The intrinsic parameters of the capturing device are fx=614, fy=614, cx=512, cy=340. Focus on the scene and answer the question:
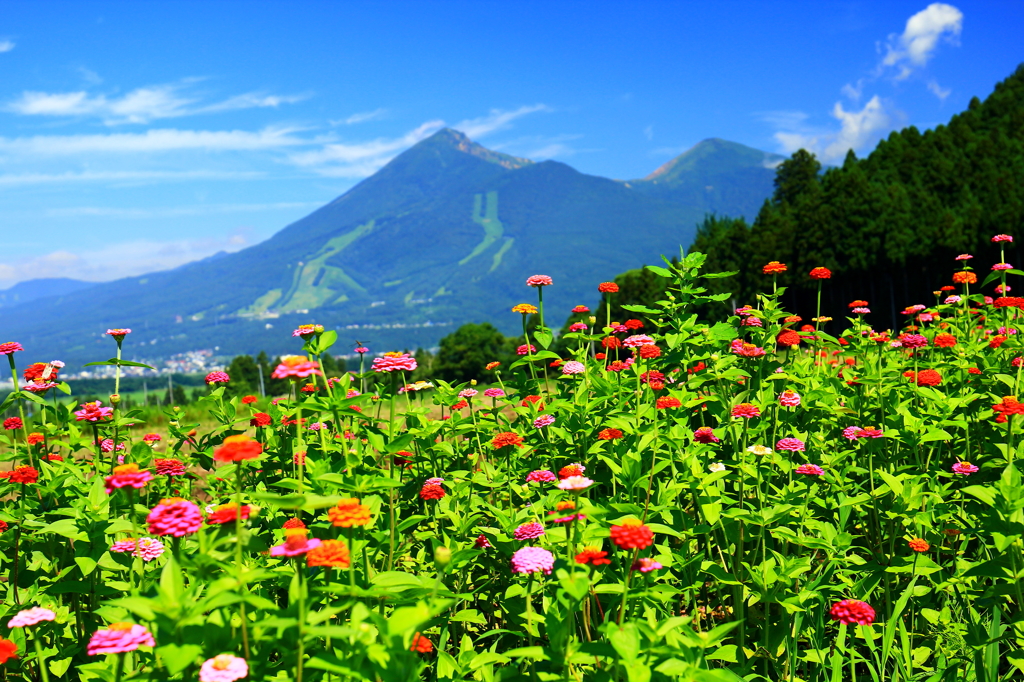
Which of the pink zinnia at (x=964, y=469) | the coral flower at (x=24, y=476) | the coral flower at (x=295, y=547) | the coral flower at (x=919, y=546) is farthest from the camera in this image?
the pink zinnia at (x=964, y=469)

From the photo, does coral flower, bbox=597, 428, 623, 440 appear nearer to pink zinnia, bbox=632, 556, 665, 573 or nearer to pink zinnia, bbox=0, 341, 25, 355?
pink zinnia, bbox=632, 556, 665, 573

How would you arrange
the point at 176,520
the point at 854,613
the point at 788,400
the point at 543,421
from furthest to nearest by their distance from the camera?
the point at 788,400 < the point at 543,421 < the point at 854,613 < the point at 176,520

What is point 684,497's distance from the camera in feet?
12.4

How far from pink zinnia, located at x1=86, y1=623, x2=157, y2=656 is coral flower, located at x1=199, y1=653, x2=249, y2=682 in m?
0.20

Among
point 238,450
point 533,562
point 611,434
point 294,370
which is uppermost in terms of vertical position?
point 294,370

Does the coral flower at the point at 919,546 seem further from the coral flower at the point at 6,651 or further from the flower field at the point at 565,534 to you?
the coral flower at the point at 6,651

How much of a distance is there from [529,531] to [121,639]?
1.44 m

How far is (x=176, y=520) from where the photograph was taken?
5.89ft

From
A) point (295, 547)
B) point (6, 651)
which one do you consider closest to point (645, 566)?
point (295, 547)

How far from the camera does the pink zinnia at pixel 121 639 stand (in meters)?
1.56

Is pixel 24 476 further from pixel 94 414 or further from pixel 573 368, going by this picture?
pixel 573 368

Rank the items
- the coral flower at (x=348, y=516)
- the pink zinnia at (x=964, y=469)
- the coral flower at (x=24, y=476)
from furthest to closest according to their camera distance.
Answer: the pink zinnia at (x=964, y=469) → the coral flower at (x=24, y=476) → the coral flower at (x=348, y=516)

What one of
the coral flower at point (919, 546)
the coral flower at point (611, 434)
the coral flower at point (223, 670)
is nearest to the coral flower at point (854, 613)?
the coral flower at point (919, 546)

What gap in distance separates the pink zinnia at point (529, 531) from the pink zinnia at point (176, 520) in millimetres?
1246
